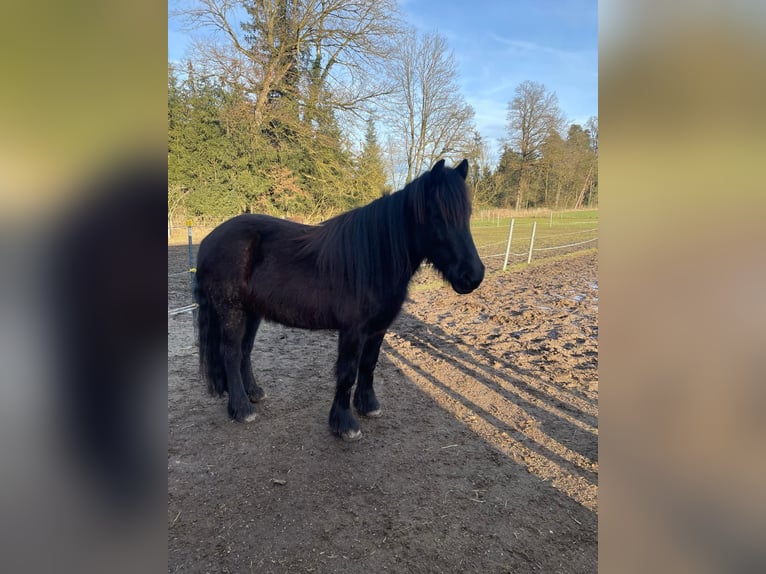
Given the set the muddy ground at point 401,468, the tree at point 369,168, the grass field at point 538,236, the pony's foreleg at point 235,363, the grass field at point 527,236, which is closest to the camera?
the muddy ground at point 401,468

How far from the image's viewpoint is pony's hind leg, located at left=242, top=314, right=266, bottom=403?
10.3 feet

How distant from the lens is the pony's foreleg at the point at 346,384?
261 centimetres

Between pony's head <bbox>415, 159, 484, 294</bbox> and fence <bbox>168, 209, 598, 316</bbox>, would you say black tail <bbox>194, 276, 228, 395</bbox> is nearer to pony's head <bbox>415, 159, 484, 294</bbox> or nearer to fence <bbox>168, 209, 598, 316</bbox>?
fence <bbox>168, 209, 598, 316</bbox>

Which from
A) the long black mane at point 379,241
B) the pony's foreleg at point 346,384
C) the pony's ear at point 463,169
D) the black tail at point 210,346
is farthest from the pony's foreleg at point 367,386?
the pony's ear at point 463,169

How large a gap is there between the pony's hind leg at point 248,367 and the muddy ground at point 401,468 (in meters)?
0.10

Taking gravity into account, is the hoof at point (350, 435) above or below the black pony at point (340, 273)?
below

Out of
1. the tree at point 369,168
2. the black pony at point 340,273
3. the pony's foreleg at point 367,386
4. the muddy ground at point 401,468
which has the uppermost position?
the tree at point 369,168

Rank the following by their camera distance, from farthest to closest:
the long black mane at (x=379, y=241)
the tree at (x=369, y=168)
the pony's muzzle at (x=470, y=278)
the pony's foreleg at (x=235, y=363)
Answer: the tree at (x=369, y=168)
the pony's foreleg at (x=235, y=363)
the long black mane at (x=379, y=241)
the pony's muzzle at (x=470, y=278)

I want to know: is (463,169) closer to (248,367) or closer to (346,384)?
(346,384)

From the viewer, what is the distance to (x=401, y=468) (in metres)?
2.32

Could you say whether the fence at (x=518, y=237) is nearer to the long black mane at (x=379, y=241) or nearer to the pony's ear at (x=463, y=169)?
the long black mane at (x=379, y=241)
